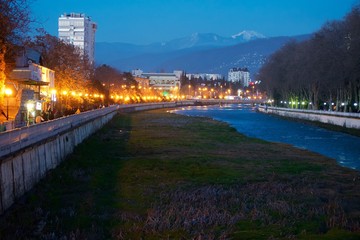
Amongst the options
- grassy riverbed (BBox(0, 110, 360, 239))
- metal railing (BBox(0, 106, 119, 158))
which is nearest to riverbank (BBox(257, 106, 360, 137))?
grassy riverbed (BBox(0, 110, 360, 239))

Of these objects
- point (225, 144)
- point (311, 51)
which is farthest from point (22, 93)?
point (311, 51)

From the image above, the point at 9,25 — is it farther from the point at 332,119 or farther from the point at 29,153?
the point at 332,119

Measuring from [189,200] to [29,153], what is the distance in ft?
20.1

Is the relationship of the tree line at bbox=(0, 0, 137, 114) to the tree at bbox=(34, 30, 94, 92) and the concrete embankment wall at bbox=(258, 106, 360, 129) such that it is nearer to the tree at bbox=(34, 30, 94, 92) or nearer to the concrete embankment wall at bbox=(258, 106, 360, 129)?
the tree at bbox=(34, 30, 94, 92)

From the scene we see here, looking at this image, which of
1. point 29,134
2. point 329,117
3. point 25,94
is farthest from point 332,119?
point 29,134

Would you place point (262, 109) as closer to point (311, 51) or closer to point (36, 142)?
point (311, 51)

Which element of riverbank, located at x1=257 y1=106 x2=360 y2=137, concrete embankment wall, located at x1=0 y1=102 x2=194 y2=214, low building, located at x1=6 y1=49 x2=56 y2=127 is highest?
low building, located at x1=6 y1=49 x2=56 y2=127

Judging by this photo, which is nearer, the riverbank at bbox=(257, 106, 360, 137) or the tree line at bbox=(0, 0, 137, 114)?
the tree line at bbox=(0, 0, 137, 114)

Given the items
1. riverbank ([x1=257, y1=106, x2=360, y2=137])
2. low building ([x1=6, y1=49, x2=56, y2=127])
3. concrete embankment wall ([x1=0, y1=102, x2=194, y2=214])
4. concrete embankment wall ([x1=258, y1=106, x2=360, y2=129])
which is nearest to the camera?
concrete embankment wall ([x1=0, y1=102, x2=194, y2=214])

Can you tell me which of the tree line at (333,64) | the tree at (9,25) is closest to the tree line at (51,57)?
the tree at (9,25)

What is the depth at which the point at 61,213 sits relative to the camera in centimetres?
1670

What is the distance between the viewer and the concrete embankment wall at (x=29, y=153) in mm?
16391

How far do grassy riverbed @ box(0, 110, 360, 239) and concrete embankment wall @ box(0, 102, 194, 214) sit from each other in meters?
0.44

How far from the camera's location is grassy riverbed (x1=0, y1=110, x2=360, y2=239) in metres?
14.8
